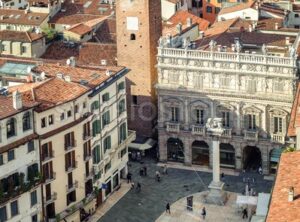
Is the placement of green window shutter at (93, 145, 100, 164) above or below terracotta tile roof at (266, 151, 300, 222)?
below

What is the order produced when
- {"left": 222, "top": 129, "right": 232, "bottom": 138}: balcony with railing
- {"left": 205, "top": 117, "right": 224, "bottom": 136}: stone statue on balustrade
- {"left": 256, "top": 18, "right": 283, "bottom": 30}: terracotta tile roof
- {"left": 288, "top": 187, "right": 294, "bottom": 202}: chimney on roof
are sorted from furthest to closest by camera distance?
{"left": 256, "top": 18, "right": 283, "bottom": 30}: terracotta tile roof → {"left": 222, "top": 129, "right": 232, "bottom": 138}: balcony with railing → {"left": 205, "top": 117, "right": 224, "bottom": 136}: stone statue on balustrade → {"left": 288, "top": 187, "right": 294, "bottom": 202}: chimney on roof

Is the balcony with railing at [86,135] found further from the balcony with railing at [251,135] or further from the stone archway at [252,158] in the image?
the stone archway at [252,158]

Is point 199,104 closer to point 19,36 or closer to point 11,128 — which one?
point 19,36

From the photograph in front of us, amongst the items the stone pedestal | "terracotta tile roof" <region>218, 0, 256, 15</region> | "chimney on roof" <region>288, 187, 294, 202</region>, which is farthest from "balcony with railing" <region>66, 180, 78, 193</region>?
"terracotta tile roof" <region>218, 0, 256, 15</region>

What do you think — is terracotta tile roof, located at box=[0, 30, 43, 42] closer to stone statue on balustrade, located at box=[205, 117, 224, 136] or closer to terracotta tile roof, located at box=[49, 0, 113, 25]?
terracotta tile roof, located at box=[49, 0, 113, 25]

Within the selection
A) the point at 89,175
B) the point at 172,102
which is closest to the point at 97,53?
the point at 172,102
